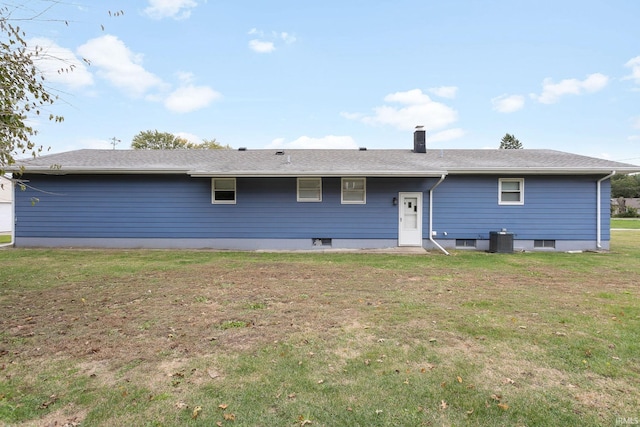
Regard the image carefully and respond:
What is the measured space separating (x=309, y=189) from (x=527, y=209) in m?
7.56

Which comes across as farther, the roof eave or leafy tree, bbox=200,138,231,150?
leafy tree, bbox=200,138,231,150

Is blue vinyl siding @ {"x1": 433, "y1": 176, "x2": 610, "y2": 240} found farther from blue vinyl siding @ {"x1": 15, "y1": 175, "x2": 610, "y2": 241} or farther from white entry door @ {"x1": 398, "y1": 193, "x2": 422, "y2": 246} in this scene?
white entry door @ {"x1": 398, "y1": 193, "x2": 422, "y2": 246}

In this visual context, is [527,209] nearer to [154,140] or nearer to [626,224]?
[626,224]

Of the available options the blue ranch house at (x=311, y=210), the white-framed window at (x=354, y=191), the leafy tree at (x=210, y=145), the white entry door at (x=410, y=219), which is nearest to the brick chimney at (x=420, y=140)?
the blue ranch house at (x=311, y=210)

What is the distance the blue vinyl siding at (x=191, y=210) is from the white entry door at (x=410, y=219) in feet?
0.76

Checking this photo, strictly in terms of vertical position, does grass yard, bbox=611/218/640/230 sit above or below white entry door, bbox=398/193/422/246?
below

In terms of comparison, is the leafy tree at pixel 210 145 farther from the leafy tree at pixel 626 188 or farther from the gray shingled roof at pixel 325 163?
the leafy tree at pixel 626 188

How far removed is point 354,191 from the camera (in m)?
11.6

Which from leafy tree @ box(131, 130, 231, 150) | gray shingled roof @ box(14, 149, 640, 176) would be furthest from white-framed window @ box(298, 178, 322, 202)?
leafy tree @ box(131, 130, 231, 150)

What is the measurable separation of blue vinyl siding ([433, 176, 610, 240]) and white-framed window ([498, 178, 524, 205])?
0.14 m

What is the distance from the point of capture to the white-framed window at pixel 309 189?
38.0 ft

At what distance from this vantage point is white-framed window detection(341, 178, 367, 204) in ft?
37.9

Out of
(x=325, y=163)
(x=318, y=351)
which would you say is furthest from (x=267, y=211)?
(x=318, y=351)

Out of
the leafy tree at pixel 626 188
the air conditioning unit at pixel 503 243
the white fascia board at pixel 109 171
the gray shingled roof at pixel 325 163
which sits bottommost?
the air conditioning unit at pixel 503 243
